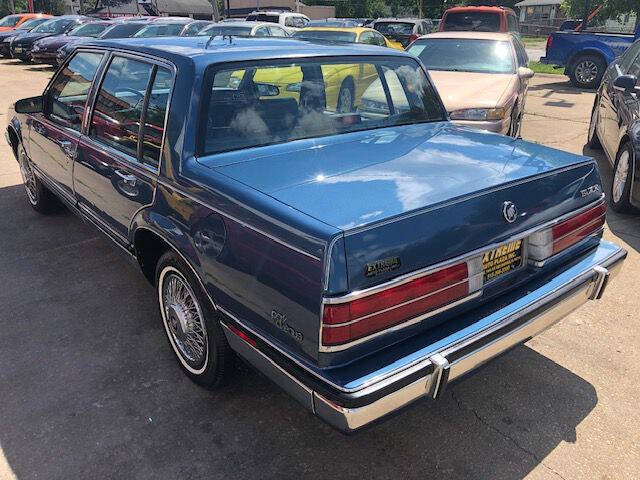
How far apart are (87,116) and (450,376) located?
112 inches

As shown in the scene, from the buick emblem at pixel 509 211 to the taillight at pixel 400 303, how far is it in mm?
210

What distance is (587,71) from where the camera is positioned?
14133 mm

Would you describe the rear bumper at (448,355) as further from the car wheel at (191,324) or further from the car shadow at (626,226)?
the car shadow at (626,226)

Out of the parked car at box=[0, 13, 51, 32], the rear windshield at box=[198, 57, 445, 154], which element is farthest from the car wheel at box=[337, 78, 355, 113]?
the parked car at box=[0, 13, 51, 32]

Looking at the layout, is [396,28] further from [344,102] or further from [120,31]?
[344,102]

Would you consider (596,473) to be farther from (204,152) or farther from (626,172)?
(626,172)

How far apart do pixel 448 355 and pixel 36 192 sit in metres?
4.56

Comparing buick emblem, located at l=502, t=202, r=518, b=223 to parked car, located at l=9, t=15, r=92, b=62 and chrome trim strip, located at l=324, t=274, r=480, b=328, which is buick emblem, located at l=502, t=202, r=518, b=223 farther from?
parked car, located at l=9, t=15, r=92, b=62

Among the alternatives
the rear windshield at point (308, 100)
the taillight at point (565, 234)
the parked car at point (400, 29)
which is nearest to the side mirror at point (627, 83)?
the rear windshield at point (308, 100)

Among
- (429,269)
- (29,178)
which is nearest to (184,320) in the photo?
(429,269)

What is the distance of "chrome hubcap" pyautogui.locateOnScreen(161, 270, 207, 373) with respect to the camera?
2.84 meters

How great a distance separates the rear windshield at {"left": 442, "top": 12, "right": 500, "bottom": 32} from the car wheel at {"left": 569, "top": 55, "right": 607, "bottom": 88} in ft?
7.42

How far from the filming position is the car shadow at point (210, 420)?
2.46 m

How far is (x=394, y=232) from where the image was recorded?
1979 mm
